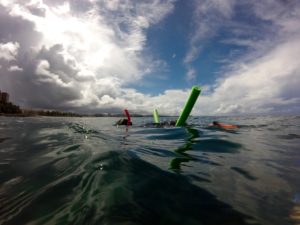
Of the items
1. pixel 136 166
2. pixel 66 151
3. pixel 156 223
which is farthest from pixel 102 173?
pixel 66 151

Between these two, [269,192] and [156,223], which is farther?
[269,192]

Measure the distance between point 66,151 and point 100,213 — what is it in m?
4.28

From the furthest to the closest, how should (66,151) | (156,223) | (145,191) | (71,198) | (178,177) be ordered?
(66,151) < (178,177) < (145,191) < (71,198) < (156,223)

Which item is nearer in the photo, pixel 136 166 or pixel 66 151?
pixel 136 166

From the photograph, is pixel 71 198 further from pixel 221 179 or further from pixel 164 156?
pixel 164 156

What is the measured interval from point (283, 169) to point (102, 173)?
4.47 meters

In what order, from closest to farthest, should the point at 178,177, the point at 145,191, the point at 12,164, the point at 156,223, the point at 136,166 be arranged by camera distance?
1. the point at 156,223
2. the point at 145,191
3. the point at 178,177
4. the point at 136,166
5. the point at 12,164

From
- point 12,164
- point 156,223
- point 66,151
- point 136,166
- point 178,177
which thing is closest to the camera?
point 156,223

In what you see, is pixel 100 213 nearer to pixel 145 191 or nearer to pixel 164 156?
pixel 145 191

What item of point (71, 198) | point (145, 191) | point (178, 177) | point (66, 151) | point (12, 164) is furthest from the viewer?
point (66, 151)

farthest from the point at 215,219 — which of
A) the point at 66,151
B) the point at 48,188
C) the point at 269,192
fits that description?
the point at 66,151

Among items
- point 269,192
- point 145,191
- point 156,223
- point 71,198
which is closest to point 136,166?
point 145,191

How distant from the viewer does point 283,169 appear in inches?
194

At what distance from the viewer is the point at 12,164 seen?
5.22 m
